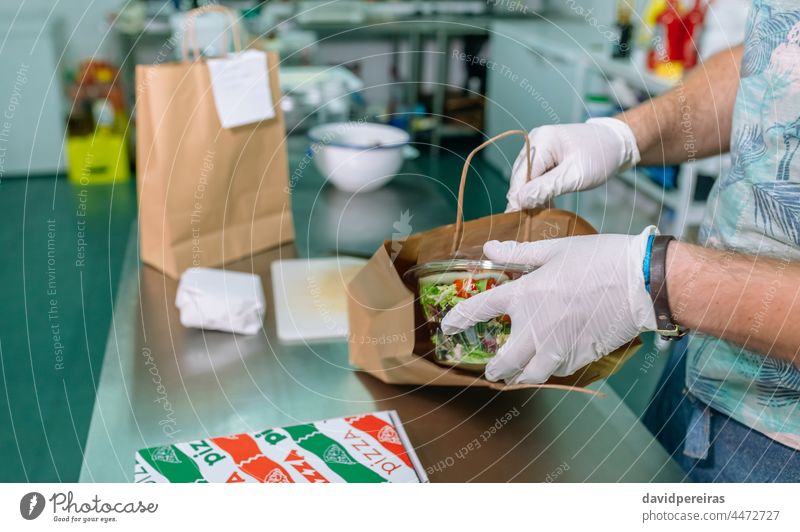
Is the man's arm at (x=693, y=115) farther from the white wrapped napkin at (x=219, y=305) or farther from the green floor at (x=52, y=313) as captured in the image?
the green floor at (x=52, y=313)

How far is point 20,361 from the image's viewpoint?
191 centimetres

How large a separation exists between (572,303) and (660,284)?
0.08 m

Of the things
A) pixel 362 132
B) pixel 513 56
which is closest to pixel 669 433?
pixel 362 132

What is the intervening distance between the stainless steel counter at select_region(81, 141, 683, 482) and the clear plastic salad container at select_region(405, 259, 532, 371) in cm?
9

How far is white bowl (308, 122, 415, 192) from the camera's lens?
134cm

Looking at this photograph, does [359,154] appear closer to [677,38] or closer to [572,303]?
[572,303]

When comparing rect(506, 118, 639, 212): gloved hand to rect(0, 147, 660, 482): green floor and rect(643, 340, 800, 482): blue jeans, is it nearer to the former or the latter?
rect(0, 147, 660, 482): green floor

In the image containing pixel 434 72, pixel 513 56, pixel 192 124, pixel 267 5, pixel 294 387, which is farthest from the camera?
pixel 434 72

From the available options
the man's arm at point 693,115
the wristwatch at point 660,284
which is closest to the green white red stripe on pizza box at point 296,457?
the wristwatch at point 660,284

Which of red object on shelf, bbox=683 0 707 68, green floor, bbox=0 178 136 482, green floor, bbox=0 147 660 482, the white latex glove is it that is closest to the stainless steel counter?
the white latex glove

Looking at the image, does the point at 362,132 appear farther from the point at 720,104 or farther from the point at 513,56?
the point at 513,56

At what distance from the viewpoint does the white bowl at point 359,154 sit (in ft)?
4.38

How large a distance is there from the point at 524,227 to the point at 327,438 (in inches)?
12.4

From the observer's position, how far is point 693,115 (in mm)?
921
